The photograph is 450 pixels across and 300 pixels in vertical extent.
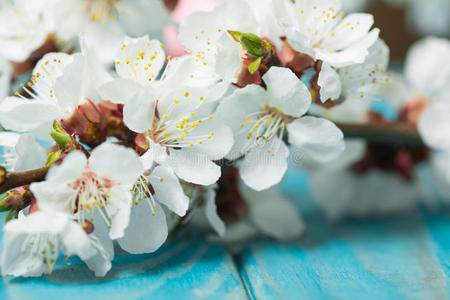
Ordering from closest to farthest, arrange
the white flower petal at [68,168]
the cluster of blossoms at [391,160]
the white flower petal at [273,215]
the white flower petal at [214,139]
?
1. the white flower petal at [68,168]
2. the white flower petal at [214,139]
3. the white flower petal at [273,215]
4. the cluster of blossoms at [391,160]

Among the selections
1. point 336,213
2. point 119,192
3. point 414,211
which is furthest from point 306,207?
point 119,192

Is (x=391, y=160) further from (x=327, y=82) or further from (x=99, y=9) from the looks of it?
(x=99, y=9)

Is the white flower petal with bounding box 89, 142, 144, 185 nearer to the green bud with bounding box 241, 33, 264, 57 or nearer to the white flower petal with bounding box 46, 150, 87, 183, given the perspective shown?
the white flower petal with bounding box 46, 150, 87, 183

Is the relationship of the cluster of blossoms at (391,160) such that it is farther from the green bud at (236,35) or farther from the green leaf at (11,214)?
the green leaf at (11,214)

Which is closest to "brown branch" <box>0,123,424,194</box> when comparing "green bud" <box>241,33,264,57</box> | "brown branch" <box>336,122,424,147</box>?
"brown branch" <box>336,122,424,147</box>

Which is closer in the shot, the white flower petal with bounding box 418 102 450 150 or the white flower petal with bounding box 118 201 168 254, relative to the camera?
the white flower petal with bounding box 118 201 168 254

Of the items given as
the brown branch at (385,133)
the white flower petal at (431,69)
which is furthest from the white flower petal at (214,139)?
the white flower petal at (431,69)

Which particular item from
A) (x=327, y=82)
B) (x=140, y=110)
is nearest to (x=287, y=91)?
(x=327, y=82)
